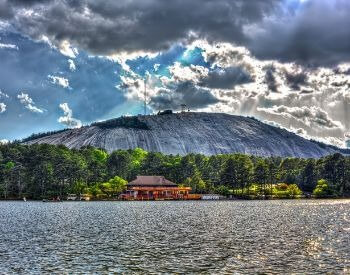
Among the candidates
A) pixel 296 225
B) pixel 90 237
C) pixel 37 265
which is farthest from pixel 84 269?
pixel 296 225

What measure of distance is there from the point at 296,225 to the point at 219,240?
22.9 metres

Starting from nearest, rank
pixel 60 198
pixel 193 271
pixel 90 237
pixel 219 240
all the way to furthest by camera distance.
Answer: pixel 193 271 → pixel 219 240 → pixel 90 237 → pixel 60 198

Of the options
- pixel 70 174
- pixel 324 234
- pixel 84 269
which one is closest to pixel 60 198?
pixel 70 174

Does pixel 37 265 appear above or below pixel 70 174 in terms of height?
below

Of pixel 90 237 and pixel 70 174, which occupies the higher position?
pixel 70 174

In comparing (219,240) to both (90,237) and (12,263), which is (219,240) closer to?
(90,237)

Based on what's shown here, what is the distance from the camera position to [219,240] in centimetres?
5334

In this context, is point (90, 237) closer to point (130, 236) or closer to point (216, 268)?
point (130, 236)

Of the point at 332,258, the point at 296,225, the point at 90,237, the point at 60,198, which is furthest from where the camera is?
the point at 60,198

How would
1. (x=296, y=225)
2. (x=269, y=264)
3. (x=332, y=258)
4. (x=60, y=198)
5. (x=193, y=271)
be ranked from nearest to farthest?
(x=193, y=271) < (x=269, y=264) < (x=332, y=258) < (x=296, y=225) < (x=60, y=198)

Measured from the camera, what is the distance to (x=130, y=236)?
58344mm

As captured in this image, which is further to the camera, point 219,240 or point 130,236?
point 130,236

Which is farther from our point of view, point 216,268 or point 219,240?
point 219,240

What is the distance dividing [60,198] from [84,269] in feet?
525
